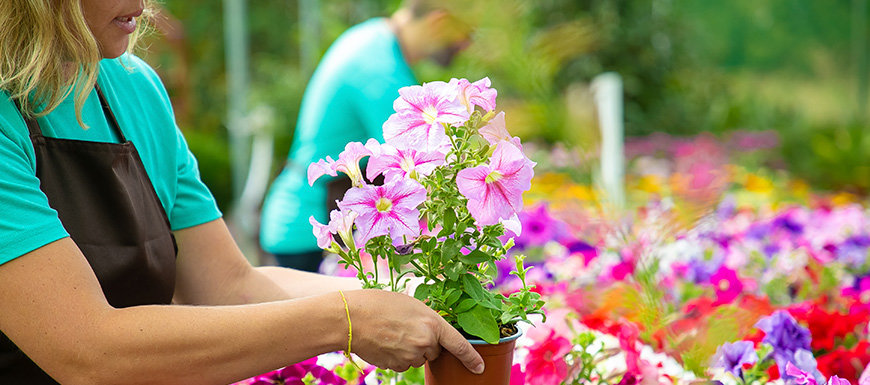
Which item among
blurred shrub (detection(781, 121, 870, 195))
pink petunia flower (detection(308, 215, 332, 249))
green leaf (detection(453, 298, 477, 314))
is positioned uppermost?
pink petunia flower (detection(308, 215, 332, 249))

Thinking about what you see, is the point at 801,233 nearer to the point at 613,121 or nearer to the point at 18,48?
the point at 613,121

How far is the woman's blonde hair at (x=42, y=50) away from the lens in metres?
1.14

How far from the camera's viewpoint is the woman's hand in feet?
3.61

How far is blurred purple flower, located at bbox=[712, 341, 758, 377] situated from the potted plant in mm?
464

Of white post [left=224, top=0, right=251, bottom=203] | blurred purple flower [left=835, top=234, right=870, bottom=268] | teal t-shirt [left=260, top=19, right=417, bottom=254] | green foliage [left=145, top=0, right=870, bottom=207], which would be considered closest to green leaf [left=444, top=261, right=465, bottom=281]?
teal t-shirt [left=260, top=19, right=417, bottom=254]

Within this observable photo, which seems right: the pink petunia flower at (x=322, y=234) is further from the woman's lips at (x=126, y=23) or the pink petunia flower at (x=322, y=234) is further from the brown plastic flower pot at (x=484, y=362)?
the woman's lips at (x=126, y=23)

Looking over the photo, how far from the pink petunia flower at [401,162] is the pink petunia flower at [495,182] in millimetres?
50

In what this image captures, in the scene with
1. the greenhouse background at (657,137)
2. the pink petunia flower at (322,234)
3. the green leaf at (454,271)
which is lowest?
the greenhouse background at (657,137)

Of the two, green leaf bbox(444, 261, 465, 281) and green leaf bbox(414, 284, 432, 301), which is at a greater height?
green leaf bbox(444, 261, 465, 281)

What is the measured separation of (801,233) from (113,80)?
8.88 feet

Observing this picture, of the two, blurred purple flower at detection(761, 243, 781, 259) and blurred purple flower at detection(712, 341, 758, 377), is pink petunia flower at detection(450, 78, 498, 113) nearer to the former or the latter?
blurred purple flower at detection(712, 341, 758, 377)

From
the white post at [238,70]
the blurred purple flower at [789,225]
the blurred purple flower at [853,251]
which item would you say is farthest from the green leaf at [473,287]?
the white post at [238,70]

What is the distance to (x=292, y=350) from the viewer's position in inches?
43.8

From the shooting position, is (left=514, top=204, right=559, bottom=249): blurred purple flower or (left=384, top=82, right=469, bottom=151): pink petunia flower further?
(left=514, top=204, right=559, bottom=249): blurred purple flower
